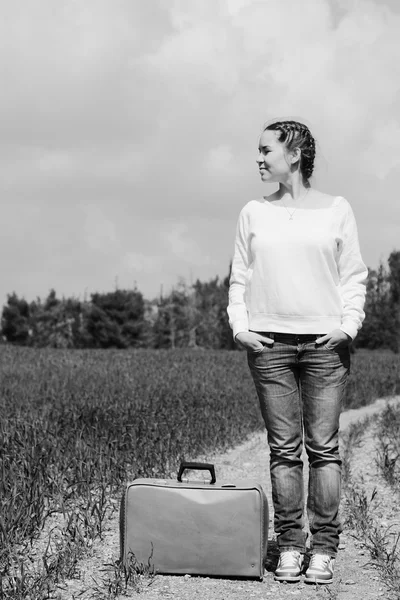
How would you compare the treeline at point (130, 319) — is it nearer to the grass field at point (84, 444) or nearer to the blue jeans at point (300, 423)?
the grass field at point (84, 444)

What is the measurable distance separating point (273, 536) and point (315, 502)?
1.12 meters

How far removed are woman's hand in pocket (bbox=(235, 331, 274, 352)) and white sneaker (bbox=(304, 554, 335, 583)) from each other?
1.09 metres

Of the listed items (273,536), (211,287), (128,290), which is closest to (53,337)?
(128,290)

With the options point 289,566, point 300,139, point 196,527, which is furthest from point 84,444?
point 300,139

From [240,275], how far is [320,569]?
150 centimetres

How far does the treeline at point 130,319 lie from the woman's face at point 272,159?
48162 millimetres

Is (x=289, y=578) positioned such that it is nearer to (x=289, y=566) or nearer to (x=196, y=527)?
(x=289, y=566)

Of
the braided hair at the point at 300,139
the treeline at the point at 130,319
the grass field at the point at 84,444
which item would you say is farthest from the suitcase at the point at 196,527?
the treeline at the point at 130,319

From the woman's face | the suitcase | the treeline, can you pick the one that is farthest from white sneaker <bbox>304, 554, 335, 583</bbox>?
the treeline

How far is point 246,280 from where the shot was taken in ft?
12.8

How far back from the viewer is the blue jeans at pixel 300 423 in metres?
3.69

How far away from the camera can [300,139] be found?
386 centimetres

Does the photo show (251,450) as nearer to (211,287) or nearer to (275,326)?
(275,326)

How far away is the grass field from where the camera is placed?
419 centimetres
